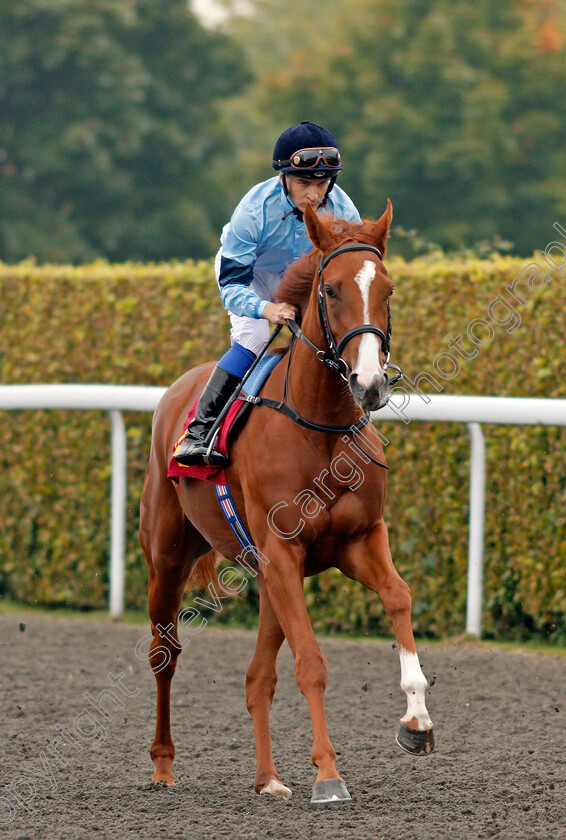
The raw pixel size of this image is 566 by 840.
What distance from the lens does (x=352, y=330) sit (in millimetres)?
3465

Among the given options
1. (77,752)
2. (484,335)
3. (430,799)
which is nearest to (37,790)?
(77,752)

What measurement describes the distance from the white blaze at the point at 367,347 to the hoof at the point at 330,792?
4.02ft

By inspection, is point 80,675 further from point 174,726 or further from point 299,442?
point 299,442

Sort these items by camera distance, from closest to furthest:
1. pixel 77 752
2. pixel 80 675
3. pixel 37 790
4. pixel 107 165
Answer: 1. pixel 37 790
2. pixel 77 752
3. pixel 80 675
4. pixel 107 165

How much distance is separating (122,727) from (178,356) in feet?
9.99

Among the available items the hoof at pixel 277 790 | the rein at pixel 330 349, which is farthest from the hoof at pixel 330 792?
the rein at pixel 330 349

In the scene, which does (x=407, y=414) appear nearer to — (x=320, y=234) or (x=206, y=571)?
(x=206, y=571)

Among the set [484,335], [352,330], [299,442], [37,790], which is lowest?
[37,790]

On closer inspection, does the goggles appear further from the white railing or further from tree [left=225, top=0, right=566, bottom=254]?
tree [left=225, top=0, right=566, bottom=254]

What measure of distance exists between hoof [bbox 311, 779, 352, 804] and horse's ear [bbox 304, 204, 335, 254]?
1653mm

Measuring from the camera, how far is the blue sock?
174 inches

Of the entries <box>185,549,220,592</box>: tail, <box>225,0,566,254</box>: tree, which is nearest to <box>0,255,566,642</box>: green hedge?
<box>185,549,220,592</box>: tail

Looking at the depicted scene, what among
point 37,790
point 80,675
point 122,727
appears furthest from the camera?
point 80,675

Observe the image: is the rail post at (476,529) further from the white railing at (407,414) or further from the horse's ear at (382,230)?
the horse's ear at (382,230)
